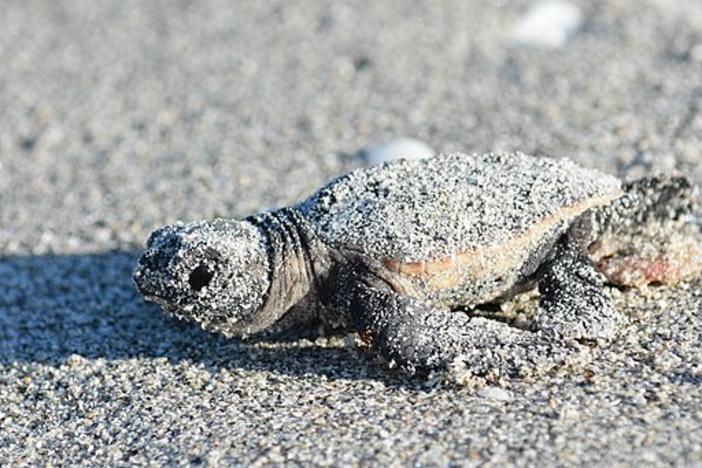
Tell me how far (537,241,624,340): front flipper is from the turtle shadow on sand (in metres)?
0.47

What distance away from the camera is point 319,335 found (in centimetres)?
301

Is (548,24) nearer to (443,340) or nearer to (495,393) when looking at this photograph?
(443,340)

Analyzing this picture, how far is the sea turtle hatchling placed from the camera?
2.69m

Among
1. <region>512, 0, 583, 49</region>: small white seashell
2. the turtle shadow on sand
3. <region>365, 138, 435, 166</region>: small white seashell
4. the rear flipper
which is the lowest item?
the turtle shadow on sand

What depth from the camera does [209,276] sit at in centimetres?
280

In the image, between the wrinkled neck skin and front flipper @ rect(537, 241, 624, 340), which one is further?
the wrinkled neck skin

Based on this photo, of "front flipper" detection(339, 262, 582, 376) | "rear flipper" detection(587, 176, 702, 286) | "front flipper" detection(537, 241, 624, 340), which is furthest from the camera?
"rear flipper" detection(587, 176, 702, 286)

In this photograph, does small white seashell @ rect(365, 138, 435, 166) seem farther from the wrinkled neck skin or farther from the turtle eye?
the turtle eye

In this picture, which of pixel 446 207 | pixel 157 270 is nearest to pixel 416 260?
pixel 446 207

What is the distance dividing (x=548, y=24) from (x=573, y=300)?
3.33 meters

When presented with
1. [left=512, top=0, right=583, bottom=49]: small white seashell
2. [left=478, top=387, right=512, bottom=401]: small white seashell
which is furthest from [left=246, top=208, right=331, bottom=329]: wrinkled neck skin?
[left=512, top=0, right=583, bottom=49]: small white seashell

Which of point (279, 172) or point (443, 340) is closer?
point (443, 340)

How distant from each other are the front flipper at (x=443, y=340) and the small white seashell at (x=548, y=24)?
319 cm

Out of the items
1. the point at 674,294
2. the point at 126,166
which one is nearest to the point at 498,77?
the point at 126,166
